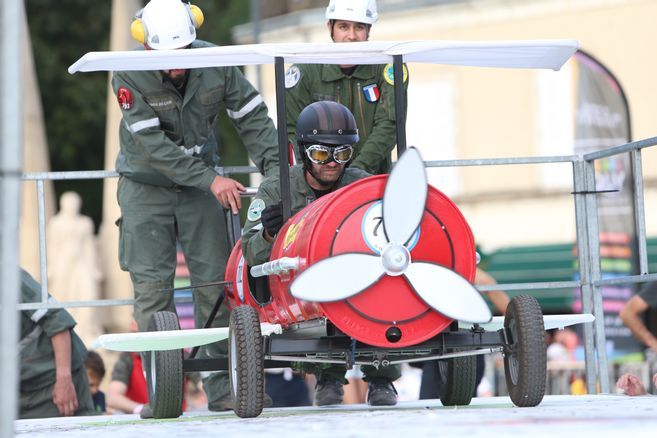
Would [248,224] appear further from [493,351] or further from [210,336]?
[493,351]

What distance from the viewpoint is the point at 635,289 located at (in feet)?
50.4

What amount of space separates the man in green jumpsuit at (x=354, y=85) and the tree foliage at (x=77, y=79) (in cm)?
1947

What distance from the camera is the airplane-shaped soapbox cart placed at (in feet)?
20.8

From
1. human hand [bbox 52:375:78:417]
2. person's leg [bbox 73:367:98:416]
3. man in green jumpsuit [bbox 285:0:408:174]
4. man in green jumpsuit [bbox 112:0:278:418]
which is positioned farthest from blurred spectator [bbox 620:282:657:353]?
human hand [bbox 52:375:78:417]

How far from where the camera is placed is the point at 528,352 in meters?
6.51

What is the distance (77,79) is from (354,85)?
21.4 m

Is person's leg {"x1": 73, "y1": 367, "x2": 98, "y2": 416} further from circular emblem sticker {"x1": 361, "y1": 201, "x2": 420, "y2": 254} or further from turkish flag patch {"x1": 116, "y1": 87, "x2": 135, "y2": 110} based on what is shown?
circular emblem sticker {"x1": 361, "y1": 201, "x2": 420, "y2": 254}

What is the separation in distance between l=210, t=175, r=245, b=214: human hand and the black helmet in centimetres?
120

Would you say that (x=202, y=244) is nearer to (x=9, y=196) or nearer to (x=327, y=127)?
(x=327, y=127)

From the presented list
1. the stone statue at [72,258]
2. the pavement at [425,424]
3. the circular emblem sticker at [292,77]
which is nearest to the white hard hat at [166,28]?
the circular emblem sticker at [292,77]

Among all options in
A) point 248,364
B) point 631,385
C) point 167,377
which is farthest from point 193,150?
point 631,385

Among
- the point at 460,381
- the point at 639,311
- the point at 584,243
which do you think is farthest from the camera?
the point at 639,311

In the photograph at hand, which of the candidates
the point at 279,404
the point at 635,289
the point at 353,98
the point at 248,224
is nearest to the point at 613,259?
the point at 635,289

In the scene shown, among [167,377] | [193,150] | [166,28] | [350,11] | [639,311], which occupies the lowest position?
[167,377]
